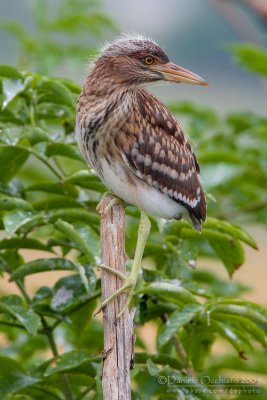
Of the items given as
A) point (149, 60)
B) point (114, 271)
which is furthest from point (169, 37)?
point (114, 271)

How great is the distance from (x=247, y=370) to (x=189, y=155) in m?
1.20

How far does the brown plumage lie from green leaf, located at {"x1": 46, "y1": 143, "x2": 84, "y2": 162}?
6 cm

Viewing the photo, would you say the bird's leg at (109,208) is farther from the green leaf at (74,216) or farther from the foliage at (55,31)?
the foliage at (55,31)

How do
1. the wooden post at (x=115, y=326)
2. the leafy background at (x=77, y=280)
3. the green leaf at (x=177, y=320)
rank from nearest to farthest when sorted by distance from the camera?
the wooden post at (x=115, y=326), the green leaf at (x=177, y=320), the leafy background at (x=77, y=280)


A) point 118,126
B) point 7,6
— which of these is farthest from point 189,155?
point 7,6

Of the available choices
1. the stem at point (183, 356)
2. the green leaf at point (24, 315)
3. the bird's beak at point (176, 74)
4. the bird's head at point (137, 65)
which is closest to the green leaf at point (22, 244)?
the green leaf at point (24, 315)

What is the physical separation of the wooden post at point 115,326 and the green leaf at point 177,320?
153mm

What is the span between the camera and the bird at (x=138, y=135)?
368cm

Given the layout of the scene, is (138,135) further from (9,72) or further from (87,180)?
(9,72)

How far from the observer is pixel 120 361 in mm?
3088

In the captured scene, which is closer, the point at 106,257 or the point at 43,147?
the point at 106,257

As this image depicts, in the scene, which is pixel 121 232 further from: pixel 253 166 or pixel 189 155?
pixel 253 166

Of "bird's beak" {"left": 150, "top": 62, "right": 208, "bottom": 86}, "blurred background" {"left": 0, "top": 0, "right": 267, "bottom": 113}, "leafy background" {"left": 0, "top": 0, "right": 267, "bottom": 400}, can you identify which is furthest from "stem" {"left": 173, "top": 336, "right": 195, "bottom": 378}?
"blurred background" {"left": 0, "top": 0, "right": 267, "bottom": 113}

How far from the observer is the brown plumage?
3.68 m
